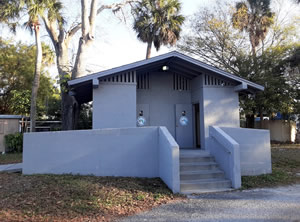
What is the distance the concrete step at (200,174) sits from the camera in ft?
22.8

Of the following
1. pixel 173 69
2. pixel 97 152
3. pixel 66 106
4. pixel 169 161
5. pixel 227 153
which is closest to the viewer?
pixel 169 161

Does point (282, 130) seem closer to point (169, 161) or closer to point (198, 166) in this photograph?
point (198, 166)

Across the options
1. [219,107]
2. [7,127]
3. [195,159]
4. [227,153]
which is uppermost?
[219,107]

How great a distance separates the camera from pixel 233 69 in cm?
1806

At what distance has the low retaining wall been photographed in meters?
7.50

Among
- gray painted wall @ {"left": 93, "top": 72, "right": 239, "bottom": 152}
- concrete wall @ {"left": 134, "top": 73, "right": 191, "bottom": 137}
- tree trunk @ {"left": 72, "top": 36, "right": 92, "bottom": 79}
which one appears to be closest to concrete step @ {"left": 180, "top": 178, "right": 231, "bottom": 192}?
gray painted wall @ {"left": 93, "top": 72, "right": 239, "bottom": 152}

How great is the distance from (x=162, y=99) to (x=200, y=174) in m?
4.65

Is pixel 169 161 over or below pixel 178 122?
below

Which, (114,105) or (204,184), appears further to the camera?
(114,105)

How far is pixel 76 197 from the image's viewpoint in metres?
5.41

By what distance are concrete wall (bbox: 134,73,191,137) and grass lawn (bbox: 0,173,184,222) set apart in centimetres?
399

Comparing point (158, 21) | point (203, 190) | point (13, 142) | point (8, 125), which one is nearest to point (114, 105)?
point (203, 190)

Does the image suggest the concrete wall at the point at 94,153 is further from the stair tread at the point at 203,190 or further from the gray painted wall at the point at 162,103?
→ the gray painted wall at the point at 162,103

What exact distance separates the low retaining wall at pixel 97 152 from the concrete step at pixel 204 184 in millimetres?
1108
